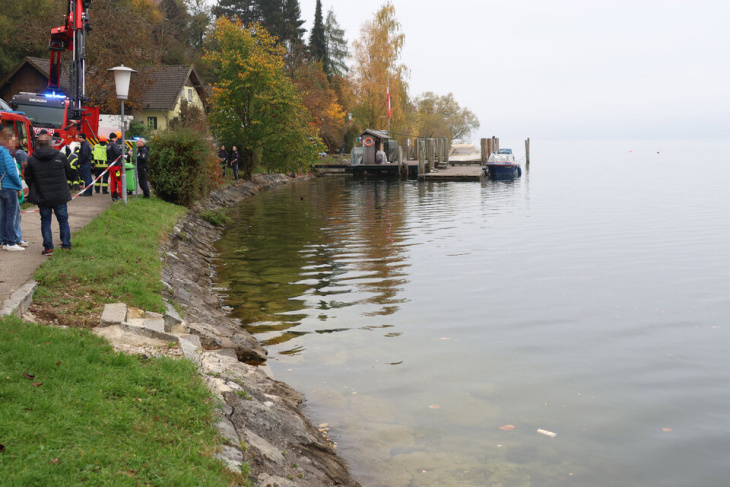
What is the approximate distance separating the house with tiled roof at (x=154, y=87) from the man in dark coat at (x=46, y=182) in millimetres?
40232

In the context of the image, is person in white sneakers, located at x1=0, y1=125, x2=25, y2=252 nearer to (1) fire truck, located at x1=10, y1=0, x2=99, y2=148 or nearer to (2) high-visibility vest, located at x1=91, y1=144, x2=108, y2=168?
(2) high-visibility vest, located at x1=91, y1=144, x2=108, y2=168

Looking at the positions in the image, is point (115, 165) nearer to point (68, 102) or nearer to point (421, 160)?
point (68, 102)

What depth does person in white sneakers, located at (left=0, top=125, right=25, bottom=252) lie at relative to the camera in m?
11.5

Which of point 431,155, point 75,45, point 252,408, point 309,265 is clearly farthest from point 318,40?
point 252,408

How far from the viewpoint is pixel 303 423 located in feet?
25.0

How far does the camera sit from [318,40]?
88.8 meters

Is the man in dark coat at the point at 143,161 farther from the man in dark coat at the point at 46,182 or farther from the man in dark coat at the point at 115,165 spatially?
the man in dark coat at the point at 46,182

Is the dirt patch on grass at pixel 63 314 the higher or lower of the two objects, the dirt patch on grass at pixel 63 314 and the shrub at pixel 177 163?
the lower

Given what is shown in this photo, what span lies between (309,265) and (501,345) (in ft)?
25.2

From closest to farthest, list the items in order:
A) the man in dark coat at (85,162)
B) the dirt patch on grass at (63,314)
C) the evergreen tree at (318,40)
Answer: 1. the dirt patch on grass at (63,314)
2. the man in dark coat at (85,162)
3. the evergreen tree at (318,40)

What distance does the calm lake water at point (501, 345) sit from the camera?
7.39 metres

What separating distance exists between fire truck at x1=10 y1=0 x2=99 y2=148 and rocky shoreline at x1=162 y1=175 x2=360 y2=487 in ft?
48.1

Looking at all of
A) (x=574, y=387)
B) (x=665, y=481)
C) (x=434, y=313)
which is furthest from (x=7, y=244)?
(x=665, y=481)

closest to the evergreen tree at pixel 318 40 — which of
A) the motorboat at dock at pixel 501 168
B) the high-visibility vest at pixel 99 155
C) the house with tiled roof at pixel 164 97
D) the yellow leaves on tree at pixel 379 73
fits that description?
the yellow leaves on tree at pixel 379 73
